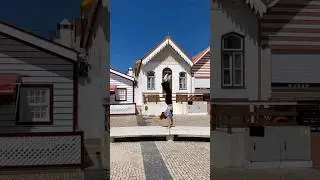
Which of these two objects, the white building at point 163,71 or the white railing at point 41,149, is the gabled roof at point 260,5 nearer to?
the white railing at point 41,149

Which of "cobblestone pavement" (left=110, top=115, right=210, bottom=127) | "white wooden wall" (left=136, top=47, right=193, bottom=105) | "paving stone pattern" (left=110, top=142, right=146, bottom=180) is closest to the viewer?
"paving stone pattern" (left=110, top=142, right=146, bottom=180)

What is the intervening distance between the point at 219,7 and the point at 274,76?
1.50 metres

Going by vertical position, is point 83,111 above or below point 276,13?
below

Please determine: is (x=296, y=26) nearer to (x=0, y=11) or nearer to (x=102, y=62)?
(x=102, y=62)

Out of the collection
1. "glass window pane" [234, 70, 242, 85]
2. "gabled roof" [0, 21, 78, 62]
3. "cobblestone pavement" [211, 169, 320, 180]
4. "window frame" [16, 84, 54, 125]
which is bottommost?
"cobblestone pavement" [211, 169, 320, 180]

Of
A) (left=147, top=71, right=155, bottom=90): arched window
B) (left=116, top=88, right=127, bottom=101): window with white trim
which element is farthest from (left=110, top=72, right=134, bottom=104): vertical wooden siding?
(left=147, top=71, right=155, bottom=90): arched window

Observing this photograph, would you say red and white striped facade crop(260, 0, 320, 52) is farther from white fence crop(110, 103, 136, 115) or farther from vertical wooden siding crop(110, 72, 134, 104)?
vertical wooden siding crop(110, 72, 134, 104)

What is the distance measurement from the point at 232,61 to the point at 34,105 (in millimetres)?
3306

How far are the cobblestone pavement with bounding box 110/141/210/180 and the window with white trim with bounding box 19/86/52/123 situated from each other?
239 cm

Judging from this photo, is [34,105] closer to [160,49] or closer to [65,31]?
[65,31]

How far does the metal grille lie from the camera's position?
574 cm

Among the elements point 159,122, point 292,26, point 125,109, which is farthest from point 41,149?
point 125,109

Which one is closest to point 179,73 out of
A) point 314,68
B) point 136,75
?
point 136,75

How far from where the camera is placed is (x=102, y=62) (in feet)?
19.2
